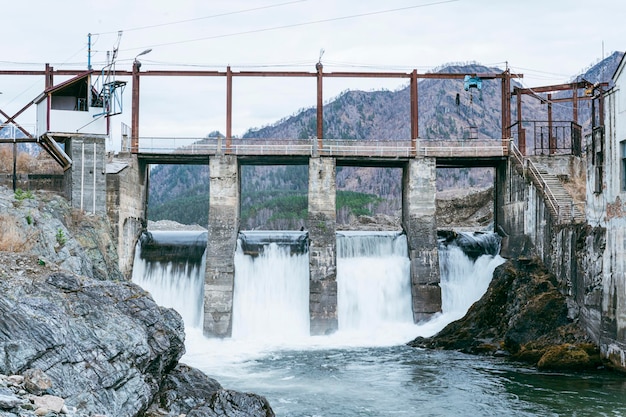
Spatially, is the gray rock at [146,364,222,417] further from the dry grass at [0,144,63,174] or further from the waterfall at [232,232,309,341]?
the dry grass at [0,144,63,174]

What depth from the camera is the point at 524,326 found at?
31297mm

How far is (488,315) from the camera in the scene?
1348 inches

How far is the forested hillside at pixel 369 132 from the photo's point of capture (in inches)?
4811

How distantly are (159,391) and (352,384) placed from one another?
9.48 metres

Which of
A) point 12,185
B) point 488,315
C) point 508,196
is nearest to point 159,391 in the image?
point 488,315

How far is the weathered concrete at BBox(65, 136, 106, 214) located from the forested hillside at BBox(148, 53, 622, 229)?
64.8 metres

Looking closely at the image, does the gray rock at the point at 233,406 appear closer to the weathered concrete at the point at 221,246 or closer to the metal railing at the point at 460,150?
the weathered concrete at the point at 221,246

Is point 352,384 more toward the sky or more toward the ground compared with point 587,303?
more toward the ground

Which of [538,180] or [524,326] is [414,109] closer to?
[538,180]

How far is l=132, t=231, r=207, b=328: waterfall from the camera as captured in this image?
126 ft

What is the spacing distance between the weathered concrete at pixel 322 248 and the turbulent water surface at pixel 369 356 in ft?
3.23

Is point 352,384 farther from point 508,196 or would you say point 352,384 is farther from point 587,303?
point 508,196

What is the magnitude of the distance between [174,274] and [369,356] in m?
11.8

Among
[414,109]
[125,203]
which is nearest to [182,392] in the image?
[125,203]
